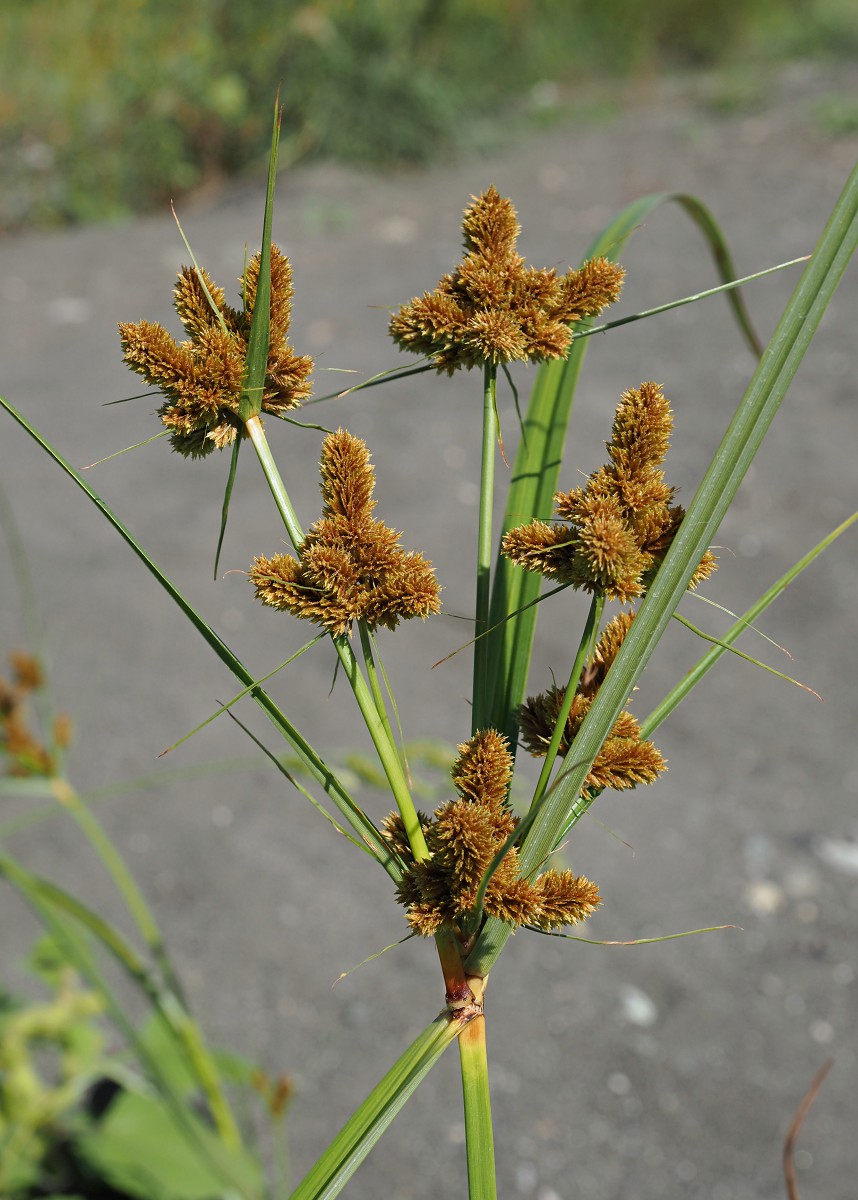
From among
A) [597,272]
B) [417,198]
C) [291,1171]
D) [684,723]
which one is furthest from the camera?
[417,198]

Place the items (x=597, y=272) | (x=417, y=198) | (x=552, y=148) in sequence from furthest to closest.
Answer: (x=552, y=148) → (x=417, y=198) → (x=597, y=272)

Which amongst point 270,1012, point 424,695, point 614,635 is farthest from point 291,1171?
point 614,635

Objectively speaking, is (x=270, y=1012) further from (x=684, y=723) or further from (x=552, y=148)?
(x=552, y=148)

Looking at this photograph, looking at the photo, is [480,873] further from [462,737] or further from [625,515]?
[462,737]

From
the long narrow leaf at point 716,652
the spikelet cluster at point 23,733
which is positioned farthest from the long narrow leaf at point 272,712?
the spikelet cluster at point 23,733

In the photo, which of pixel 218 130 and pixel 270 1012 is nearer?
pixel 270 1012

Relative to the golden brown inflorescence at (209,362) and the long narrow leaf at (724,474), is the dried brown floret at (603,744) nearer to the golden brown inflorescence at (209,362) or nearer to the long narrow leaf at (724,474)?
the long narrow leaf at (724,474)
